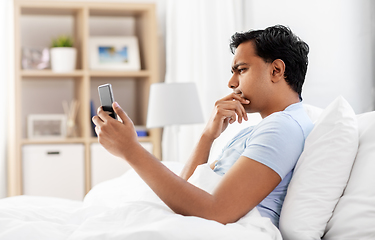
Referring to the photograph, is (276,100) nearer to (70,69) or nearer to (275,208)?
(275,208)

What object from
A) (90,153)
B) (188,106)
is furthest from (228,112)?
(90,153)

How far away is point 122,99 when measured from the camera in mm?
3570

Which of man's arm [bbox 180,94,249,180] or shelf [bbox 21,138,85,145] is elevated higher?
man's arm [bbox 180,94,249,180]

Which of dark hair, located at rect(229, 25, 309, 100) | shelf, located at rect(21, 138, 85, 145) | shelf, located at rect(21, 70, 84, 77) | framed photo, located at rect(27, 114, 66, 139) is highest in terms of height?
dark hair, located at rect(229, 25, 309, 100)

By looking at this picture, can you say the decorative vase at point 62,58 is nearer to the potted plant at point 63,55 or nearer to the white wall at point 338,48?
the potted plant at point 63,55

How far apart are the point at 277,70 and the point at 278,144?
0.29 meters

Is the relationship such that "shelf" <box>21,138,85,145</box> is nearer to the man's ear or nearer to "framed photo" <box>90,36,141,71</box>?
"framed photo" <box>90,36,141,71</box>

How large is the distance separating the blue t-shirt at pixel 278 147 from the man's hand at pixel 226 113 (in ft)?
0.41

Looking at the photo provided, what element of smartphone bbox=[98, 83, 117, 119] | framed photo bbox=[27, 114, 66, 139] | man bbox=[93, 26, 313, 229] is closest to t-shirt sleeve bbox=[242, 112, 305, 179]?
man bbox=[93, 26, 313, 229]

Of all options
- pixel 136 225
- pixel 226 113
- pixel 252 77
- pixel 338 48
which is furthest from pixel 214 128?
pixel 338 48

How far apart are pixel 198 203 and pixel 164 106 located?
4.93 feet

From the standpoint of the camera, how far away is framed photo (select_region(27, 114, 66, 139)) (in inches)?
126

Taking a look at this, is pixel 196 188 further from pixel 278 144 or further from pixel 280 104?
pixel 280 104

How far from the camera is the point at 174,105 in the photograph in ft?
8.23
